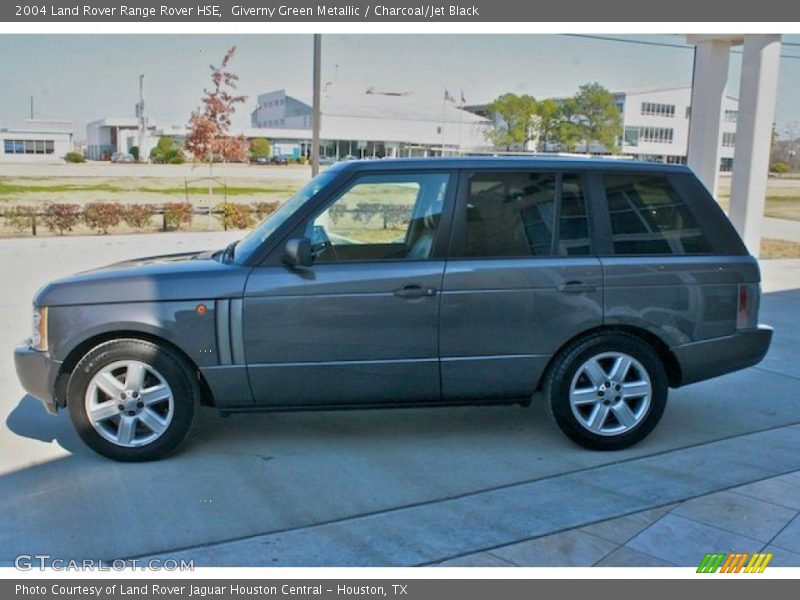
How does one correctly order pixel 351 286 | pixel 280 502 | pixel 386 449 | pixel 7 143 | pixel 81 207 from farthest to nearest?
1. pixel 7 143
2. pixel 81 207
3. pixel 386 449
4. pixel 351 286
5. pixel 280 502

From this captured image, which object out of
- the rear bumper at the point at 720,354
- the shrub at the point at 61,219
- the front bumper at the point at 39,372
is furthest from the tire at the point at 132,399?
the shrub at the point at 61,219

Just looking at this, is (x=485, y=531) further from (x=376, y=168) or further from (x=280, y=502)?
(x=376, y=168)

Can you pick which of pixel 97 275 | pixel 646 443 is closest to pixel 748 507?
pixel 646 443

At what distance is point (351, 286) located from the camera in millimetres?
4902

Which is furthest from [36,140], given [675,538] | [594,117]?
[675,538]

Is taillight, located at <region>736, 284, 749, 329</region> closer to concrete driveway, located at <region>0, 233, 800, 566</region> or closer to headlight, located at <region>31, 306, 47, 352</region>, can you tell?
concrete driveway, located at <region>0, 233, 800, 566</region>

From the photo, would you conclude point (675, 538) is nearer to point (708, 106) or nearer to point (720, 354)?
point (720, 354)

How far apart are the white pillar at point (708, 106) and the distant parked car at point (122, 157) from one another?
30.1 m

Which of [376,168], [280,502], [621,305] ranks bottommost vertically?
[280,502]

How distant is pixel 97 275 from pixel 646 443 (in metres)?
3.69

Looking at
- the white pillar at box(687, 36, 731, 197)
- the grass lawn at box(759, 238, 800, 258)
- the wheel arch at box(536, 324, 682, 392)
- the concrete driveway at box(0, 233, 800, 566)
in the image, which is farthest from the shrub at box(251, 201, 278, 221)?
the wheel arch at box(536, 324, 682, 392)

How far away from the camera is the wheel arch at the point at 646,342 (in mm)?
5184

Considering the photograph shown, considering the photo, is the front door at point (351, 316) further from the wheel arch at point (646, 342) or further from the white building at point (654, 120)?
the white building at point (654, 120)

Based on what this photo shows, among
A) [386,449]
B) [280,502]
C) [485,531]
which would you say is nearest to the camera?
[485,531]
